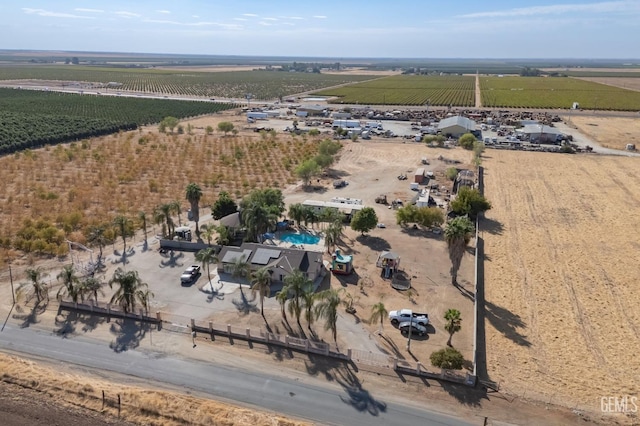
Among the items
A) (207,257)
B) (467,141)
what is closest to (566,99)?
(467,141)

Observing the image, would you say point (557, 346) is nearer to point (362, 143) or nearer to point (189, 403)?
point (189, 403)

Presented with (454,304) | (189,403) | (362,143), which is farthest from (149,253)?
(362,143)

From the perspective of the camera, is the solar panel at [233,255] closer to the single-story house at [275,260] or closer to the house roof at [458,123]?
the single-story house at [275,260]

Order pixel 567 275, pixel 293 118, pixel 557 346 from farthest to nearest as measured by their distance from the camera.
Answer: pixel 293 118 < pixel 567 275 < pixel 557 346

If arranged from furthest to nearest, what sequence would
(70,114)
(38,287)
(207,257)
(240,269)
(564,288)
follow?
(70,114) → (564,288) → (207,257) → (240,269) → (38,287)

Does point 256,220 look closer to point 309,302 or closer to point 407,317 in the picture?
point 309,302

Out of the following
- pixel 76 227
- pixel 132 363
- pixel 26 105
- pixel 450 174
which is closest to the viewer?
pixel 132 363

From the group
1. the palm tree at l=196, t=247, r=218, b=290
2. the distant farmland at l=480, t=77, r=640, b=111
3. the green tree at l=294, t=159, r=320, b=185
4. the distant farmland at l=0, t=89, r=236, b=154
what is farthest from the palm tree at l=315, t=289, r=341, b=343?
the distant farmland at l=480, t=77, r=640, b=111
